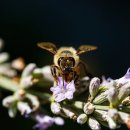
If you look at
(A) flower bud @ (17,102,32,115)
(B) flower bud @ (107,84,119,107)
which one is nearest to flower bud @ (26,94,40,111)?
(A) flower bud @ (17,102,32,115)

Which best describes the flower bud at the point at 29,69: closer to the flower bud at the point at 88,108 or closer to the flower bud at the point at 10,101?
the flower bud at the point at 10,101

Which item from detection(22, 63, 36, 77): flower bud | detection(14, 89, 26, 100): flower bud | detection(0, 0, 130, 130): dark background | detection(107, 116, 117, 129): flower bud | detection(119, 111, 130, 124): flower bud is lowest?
detection(107, 116, 117, 129): flower bud

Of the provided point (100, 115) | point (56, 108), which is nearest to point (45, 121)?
point (56, 108)

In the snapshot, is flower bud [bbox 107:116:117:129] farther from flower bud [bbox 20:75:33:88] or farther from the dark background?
the dark background

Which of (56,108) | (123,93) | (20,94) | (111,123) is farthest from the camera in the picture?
(20,94)

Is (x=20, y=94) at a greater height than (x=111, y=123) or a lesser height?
greater

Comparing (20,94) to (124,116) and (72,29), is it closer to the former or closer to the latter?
(124,116)
